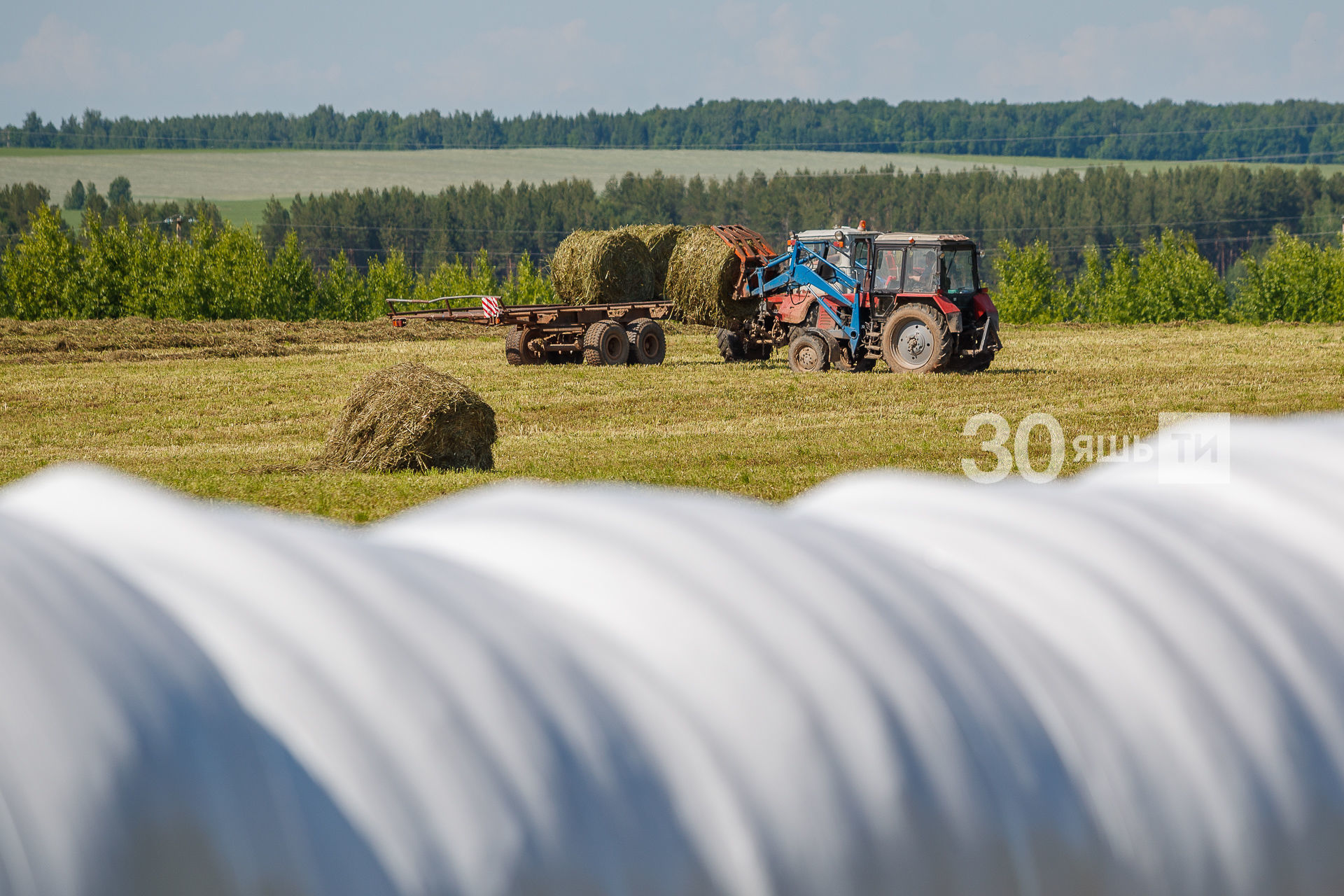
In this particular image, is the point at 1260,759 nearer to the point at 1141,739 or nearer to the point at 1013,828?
the point at 1141,739

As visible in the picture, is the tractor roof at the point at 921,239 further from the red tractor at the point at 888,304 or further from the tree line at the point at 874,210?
the tree line at the point at 874,210

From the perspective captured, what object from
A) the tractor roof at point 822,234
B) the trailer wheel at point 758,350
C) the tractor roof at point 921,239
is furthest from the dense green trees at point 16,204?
the tractor roof at point 921,239

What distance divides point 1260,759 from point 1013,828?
0.56 meters

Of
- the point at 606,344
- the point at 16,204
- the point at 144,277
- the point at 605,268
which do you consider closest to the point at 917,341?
the point at 606,344

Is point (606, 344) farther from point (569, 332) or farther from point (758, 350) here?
point (758, 350)

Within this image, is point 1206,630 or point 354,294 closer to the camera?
point 1206,630

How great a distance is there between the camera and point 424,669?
169 cm

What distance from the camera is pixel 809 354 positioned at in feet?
79.1

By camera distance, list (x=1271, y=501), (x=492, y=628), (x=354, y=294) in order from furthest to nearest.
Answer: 1. (x=354, y=294)
2. (x=1271, y=501)
3. (x=492, y=628)

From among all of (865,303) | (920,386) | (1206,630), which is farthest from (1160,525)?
(865,303)

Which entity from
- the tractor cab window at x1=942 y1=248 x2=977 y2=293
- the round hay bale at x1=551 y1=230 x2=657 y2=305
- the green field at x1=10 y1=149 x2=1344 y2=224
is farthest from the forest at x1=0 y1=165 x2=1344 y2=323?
the tractor cab window at x1=942 y1=248 x2=977 y2=293

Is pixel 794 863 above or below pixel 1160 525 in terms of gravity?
below

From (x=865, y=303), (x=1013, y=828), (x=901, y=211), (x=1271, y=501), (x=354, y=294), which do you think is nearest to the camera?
(x=1013, y=828)

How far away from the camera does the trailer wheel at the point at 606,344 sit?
25.8 m
